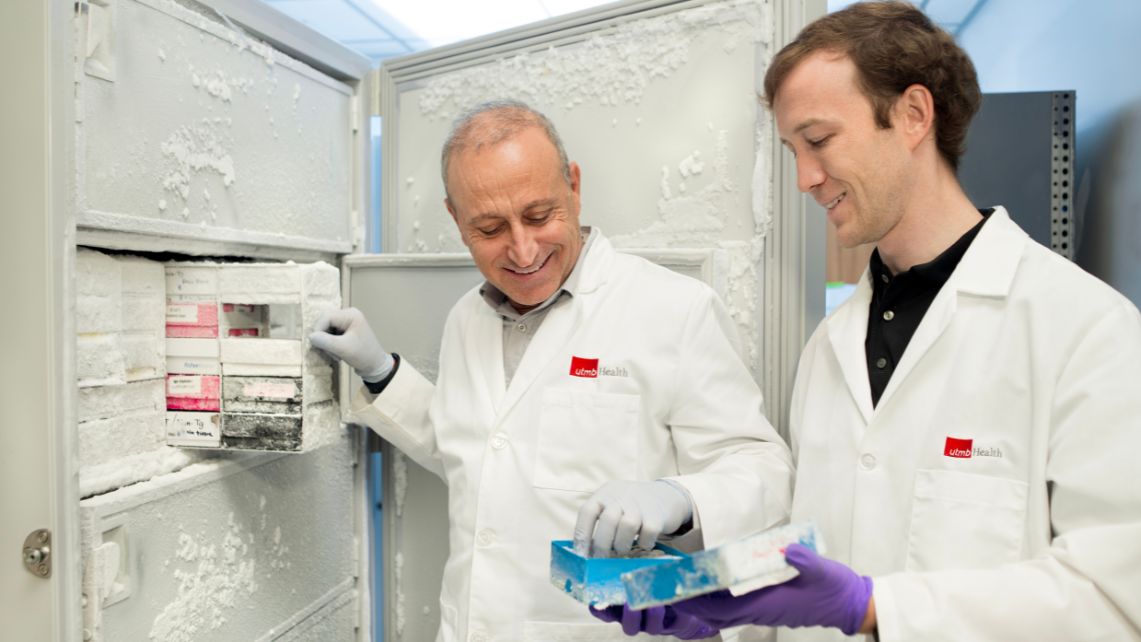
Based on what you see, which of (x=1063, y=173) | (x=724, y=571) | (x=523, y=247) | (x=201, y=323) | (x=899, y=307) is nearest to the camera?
(x=724, y=571)

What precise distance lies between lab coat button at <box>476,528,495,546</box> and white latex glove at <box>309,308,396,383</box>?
15.5 inches

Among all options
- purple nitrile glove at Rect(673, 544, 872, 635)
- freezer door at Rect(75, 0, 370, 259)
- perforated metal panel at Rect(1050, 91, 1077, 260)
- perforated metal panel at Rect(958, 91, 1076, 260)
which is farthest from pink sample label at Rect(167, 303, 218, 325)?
perforated metal panel at Rect(1050, 91, 1077, 260)

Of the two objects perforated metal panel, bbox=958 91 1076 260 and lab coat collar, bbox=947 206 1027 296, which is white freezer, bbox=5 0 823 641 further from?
perforated metal panel, bbox=958 91 1076 260

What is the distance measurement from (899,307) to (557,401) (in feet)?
1.71

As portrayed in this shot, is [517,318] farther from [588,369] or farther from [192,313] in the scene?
[192,313]

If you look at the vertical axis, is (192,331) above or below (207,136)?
below

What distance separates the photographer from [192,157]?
1229mm

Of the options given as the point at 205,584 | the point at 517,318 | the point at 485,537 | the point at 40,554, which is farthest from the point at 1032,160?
the point at 40,554

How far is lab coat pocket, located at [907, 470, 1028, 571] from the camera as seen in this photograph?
87cm

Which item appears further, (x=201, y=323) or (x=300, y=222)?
(x=300, y=222)

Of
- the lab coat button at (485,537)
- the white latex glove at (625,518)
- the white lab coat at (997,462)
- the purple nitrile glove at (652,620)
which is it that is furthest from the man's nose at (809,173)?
the lab coat button at (485,537)

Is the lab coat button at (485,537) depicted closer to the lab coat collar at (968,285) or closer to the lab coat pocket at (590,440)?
the lab coat pocket at (590,440)

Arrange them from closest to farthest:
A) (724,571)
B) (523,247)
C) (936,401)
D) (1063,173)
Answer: (724,571)
(936,401)
(523,247)
(1063,173)

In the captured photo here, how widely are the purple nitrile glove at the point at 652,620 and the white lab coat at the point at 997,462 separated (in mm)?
207
